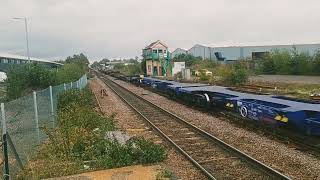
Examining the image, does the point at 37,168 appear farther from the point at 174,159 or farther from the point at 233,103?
the point at 233,103

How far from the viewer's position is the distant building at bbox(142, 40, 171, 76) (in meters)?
61.8

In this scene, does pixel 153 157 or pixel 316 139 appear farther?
pixel 316 139

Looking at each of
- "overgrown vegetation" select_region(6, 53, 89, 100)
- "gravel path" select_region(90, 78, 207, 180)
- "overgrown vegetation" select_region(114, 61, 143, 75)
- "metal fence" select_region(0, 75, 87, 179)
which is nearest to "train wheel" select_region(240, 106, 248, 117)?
"gravel path" select_region(90, 78, 207, 180)

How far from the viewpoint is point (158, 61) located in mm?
64938

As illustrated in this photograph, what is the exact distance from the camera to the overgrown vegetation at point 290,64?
49141 mm

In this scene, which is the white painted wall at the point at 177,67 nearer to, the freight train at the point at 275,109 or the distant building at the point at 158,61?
the distant building at the point at 158,61

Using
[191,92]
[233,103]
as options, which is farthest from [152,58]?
[233,103]

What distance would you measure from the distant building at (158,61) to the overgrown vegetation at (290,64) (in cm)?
1473

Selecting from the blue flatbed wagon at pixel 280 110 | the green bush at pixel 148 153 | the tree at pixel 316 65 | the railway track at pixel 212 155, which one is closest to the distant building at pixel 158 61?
the tree at pixel 316 65

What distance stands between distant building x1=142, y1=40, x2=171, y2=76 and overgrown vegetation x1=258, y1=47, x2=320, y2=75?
1473 centimetres

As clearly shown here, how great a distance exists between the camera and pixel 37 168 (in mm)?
8508

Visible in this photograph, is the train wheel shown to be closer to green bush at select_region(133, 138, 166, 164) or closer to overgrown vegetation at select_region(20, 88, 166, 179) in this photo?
overgrown vegetation at select_region(20, 88, 166, 179)

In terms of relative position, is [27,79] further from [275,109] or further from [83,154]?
[275,109]

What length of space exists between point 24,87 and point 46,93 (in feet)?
47.4
